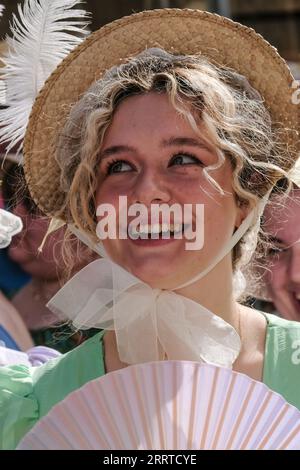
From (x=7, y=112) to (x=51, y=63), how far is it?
15cm

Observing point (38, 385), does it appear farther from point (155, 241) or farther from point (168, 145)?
point (168, 145)

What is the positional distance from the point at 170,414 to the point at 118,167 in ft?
1.90

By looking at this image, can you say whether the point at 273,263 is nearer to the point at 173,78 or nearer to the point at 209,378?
the point at 173,78

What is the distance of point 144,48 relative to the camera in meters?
2.12

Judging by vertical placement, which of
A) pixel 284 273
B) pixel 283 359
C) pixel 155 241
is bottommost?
pixel 284 273

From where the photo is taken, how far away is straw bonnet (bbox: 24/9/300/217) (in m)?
2.10

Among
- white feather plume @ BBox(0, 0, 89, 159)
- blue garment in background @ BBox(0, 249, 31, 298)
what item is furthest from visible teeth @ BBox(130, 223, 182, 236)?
blue garment in background @ BBox(0, 249, 31, 298)

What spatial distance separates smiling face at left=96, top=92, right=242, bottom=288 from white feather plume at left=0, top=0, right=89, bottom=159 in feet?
1.20

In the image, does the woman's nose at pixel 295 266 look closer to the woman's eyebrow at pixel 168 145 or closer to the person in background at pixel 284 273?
the person in background at pixel 284 273

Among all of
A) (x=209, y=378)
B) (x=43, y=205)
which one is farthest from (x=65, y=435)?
(x=43, y=205)

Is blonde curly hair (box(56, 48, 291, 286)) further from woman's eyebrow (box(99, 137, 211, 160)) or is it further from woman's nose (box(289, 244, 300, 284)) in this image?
woman's nose (box(289, 244, 300, 284))

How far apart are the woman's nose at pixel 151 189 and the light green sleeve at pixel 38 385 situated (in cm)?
36

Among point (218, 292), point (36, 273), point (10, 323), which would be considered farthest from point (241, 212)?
point (36, 273)

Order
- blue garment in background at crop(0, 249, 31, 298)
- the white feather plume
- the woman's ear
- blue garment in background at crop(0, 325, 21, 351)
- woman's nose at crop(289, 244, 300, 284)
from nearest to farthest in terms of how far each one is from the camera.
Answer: the woman's ear → the white feather plume → blue garment in background at crop(0, 325, 21, 351) → woman's nose at crop(289, 244, 300, 284) → blue garment in background at crop(0, 249, 31, 298)
